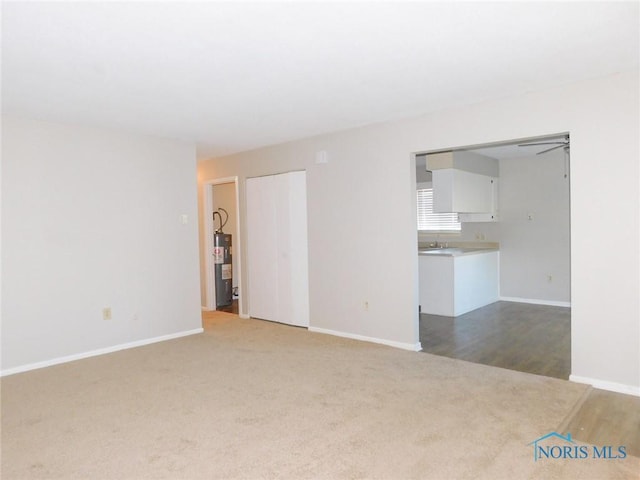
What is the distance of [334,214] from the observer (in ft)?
16.7

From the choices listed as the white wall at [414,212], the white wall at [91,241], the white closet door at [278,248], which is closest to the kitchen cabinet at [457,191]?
the white wall at [414,212]

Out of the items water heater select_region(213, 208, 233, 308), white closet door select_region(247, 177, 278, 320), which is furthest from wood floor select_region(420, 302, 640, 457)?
water heater select_region(213, 208, 233, 308)

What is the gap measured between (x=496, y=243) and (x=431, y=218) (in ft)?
3.71

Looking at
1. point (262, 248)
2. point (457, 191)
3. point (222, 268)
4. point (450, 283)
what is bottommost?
point (450, 283)

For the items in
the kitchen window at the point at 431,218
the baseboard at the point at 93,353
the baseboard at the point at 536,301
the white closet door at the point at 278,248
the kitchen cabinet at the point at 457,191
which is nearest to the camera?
the baseboard at the point at 93,353

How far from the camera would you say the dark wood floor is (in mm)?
4043

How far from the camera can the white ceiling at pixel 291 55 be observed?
2227 millimetres

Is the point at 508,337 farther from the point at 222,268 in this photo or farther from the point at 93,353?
the point at 93,353

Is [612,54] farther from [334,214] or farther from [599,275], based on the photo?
[334,214]

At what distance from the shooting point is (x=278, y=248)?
5723mm

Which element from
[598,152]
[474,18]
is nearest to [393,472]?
[474,18]

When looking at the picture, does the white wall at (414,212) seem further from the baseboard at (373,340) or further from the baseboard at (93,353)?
the baseboard at (93,353)

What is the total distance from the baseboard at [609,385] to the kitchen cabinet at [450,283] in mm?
2544

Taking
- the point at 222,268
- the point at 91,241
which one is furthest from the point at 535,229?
the point at 91,241
